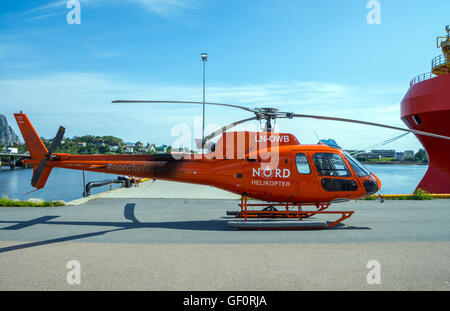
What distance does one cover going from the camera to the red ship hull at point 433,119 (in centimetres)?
1767

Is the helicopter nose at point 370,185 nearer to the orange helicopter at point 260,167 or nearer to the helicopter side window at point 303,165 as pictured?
the orange helicopter at point 260,167

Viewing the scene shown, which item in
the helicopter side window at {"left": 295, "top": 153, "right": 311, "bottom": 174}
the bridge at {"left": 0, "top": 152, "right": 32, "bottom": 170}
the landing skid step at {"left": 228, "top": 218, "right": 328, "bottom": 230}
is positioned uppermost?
the bridge at {"left": 0, "top": 152, "right": 32, "bottom": 170}

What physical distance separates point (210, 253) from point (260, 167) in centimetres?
356

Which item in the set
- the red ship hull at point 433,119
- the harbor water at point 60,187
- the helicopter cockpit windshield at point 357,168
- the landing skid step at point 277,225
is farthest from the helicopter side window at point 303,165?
the red ship hull at point 433,119

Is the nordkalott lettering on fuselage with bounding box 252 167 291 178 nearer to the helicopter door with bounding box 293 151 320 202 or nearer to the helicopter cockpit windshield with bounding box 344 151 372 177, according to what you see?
the helicopter door with bounding box 293 151 320 202

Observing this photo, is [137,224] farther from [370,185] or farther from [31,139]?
[370,185]

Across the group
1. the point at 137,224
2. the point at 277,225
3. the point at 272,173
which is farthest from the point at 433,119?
the point at 137,224

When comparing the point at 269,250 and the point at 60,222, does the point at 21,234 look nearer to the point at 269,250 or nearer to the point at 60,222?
the point at 60,222

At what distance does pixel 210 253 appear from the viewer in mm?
6176

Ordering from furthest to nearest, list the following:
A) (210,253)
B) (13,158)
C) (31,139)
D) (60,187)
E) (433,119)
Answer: (13,158) < (60,187) < (433,119) < (31,139) < (210,253)

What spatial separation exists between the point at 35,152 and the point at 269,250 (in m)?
A: 7.84

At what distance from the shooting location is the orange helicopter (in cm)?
892

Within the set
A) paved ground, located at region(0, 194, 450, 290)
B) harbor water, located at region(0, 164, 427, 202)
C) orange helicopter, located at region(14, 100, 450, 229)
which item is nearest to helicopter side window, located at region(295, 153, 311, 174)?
orange helicopter, located at region(14, 100, 450, 229)
